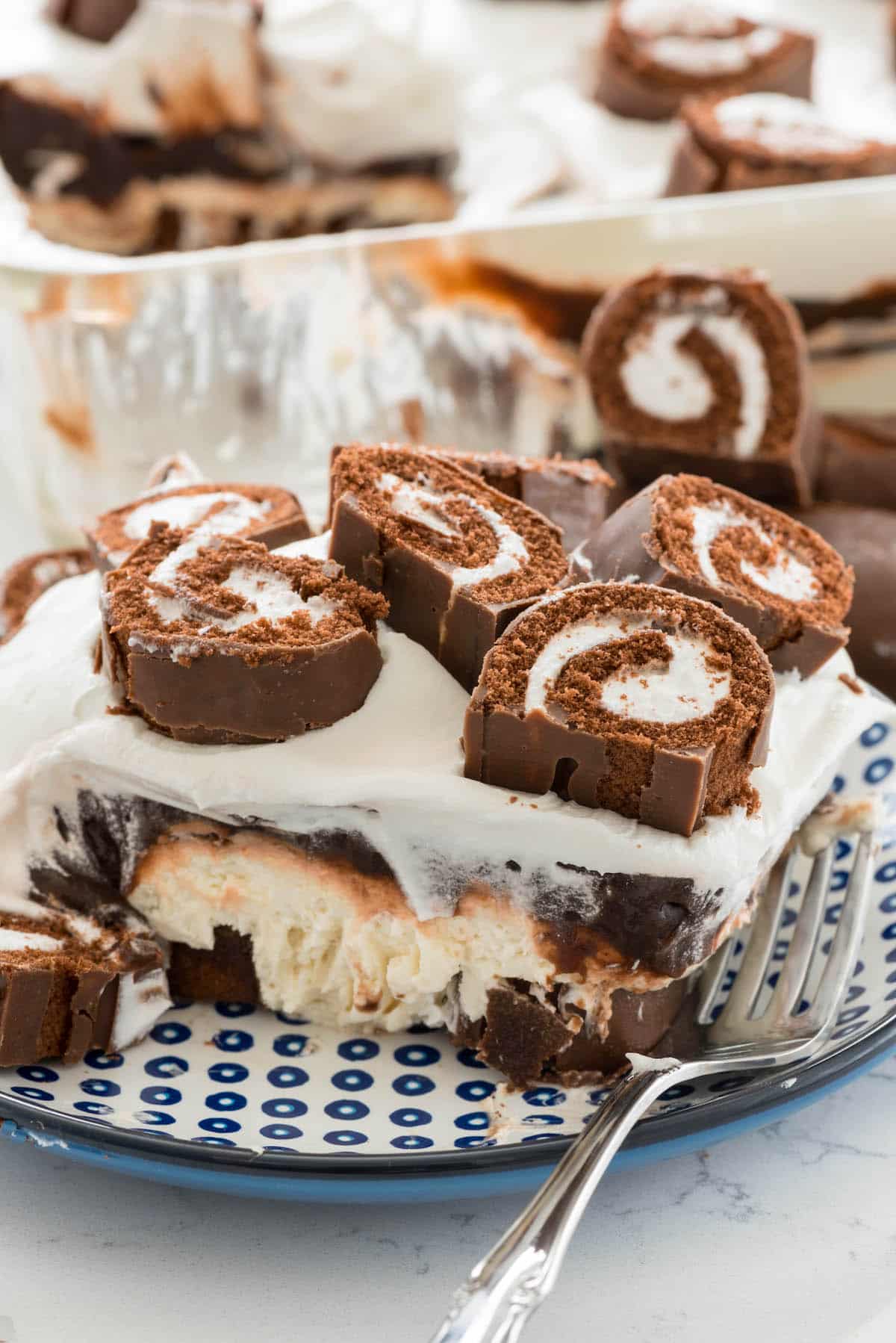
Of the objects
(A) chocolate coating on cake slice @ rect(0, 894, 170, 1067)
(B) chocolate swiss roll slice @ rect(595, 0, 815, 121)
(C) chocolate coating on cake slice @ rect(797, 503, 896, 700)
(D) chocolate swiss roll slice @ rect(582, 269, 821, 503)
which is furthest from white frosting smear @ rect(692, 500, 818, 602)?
(B) chocolate swiss roll slice @ rect(595, 0, 815, 121)

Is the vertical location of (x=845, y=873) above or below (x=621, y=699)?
below

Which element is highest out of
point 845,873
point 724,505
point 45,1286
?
point 724,505

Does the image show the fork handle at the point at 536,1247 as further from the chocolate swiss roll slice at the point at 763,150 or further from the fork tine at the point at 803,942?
the chocolate swiss roll slice at the point at 763,150

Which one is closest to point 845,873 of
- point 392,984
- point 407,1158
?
point 392,984

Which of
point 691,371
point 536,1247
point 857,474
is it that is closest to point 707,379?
point 691,371

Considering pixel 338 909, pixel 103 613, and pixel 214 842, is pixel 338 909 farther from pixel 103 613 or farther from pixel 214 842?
pixel 103 613

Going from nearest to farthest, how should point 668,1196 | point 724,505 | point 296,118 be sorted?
1. point 668,1196
2. point 724,505
3. point 296,118

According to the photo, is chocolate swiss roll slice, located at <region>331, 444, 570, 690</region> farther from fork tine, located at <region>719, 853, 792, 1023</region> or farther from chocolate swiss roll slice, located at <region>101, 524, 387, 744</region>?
fork tine, located at <region>719, 853, 792, 1023</region>

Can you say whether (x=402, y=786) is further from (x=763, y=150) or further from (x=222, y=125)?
(x=222, y=125)
